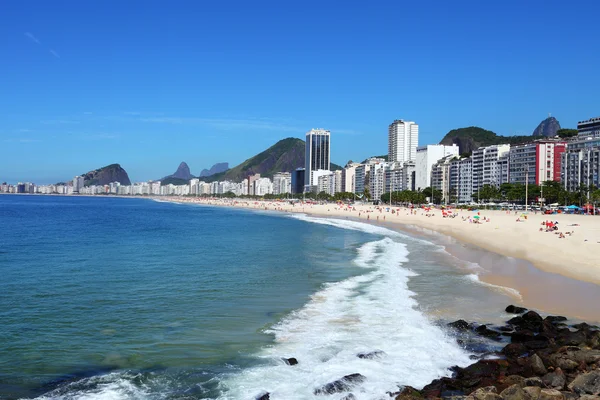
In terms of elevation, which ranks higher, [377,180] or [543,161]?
[543,161]

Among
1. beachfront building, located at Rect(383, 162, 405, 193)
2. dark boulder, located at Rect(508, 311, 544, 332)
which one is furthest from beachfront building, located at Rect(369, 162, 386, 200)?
dark boulder, located at Rect(508, 311, 544, 332)

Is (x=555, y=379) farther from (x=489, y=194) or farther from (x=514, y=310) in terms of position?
(x=489, y=194)

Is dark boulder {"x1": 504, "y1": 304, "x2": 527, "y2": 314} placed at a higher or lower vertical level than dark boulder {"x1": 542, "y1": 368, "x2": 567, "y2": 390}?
lower

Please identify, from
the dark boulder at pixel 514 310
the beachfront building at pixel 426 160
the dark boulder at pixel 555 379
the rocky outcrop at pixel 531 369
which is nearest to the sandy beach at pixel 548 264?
the dark boulder at pixel 514 310

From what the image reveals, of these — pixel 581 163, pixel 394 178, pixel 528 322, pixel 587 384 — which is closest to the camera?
pixel 587 384

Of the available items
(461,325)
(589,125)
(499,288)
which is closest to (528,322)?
(461,325)

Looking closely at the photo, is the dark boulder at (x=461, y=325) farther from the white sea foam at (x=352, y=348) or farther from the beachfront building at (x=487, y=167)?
the beachfront building at (x=487, y=167)

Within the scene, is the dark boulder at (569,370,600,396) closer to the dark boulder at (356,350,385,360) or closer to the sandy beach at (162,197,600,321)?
the dark boulder at (356,350,385,360)
